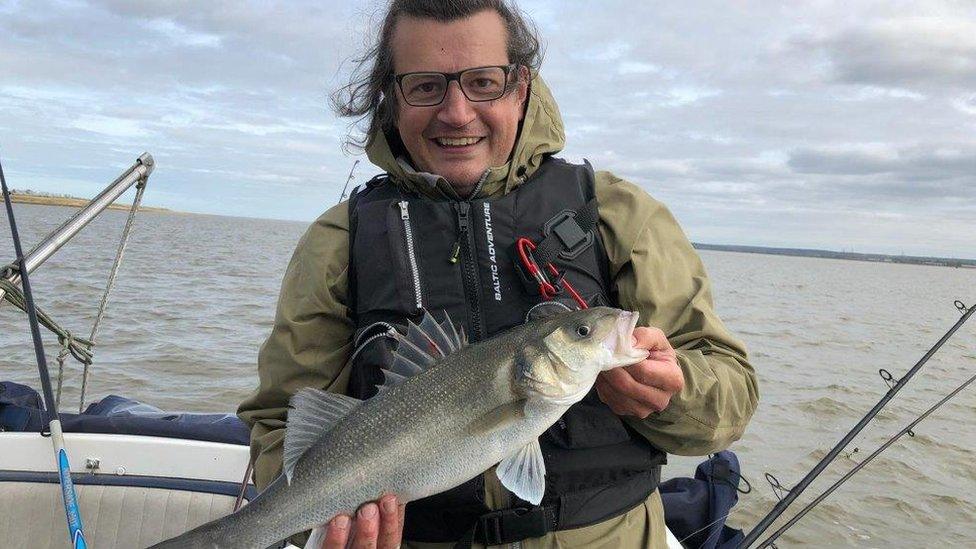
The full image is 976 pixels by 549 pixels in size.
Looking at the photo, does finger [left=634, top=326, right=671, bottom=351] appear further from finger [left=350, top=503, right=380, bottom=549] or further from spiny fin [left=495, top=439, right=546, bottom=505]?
finger [left=350, top=503, right=380, bottom=549]

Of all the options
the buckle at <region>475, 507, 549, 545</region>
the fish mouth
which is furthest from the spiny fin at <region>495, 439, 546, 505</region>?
the fish mouth

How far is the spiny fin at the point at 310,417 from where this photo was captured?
7.91 ft

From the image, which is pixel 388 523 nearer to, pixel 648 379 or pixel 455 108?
pixel 648 379

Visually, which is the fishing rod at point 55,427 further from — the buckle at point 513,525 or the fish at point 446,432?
the buckle at point 513,525

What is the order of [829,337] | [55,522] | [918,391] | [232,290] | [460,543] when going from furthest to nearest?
[232,290], [829,337], [918,391], [55,522], [460,543]

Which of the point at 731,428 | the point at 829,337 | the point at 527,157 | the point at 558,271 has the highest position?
the point at 527,157

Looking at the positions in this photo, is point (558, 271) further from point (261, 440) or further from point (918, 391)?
point (918, 391)

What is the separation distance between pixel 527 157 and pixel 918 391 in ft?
43.3

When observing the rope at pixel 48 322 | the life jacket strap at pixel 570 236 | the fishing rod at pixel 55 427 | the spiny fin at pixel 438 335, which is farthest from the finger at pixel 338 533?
the rope at pixel 48 322

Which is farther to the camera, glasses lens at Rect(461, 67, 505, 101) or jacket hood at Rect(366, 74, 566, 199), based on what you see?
jacket hood at Rect(366, 74, 566, 199)

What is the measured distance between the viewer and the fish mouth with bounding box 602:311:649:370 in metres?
2.13

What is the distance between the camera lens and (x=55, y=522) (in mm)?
4188

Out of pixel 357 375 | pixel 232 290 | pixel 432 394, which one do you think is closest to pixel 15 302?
pixel 357 375

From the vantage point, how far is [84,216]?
4.79 m
